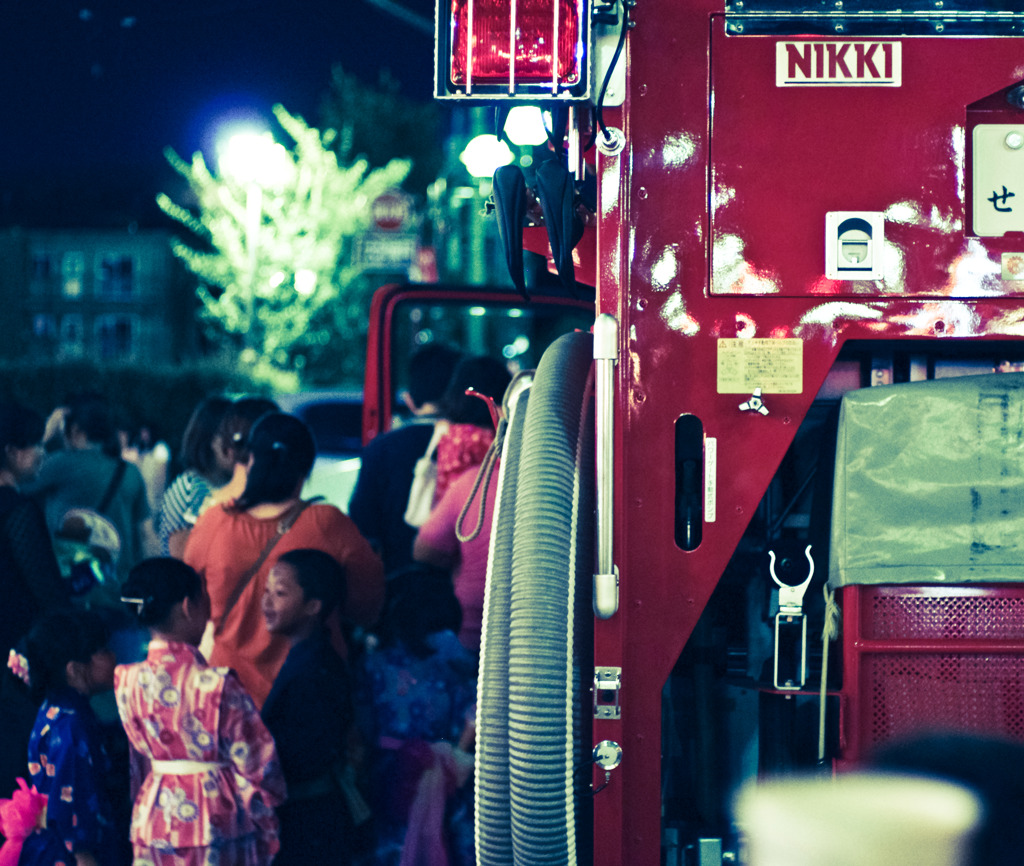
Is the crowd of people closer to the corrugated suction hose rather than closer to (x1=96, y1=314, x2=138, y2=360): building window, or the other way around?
the corrugated suction hose

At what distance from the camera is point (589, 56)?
2312 mm

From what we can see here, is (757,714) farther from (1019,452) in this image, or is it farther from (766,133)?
(766,133)

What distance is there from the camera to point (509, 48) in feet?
7.61

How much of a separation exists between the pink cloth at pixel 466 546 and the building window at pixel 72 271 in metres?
53.2

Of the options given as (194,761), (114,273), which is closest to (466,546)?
(194,761)

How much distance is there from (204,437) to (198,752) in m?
2.00

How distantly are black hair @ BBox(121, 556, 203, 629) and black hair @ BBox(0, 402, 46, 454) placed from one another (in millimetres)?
1176

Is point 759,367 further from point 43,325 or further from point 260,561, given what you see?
point 43,325

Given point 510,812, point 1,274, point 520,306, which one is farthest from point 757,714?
point 1,274

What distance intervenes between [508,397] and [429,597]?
1278 millimetres

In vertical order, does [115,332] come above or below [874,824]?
above

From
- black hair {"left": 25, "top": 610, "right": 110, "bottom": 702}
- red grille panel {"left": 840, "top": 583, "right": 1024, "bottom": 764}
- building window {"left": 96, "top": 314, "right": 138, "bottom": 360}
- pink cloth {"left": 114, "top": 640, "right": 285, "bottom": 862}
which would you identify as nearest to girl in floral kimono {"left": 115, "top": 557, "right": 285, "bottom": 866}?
pink cloth {"left": 114, "top": 640, "right": 285, "bottom": 862}

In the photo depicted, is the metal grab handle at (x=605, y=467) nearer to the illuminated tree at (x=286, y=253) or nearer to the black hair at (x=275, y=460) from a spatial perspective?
the black hair at (x=275, y=460)

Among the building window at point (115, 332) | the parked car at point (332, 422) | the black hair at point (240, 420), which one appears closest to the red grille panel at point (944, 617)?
the black hair at point (240, 420)
